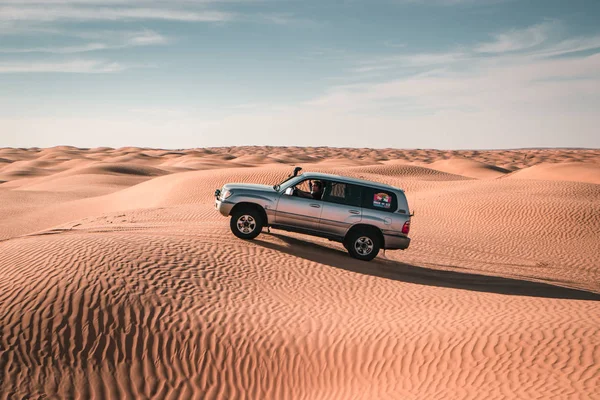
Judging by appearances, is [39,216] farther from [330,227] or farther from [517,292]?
[517,292]

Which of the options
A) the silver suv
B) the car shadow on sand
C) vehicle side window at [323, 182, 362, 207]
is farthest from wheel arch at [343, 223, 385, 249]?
the car shadow on sand

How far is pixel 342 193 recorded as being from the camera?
11383mm

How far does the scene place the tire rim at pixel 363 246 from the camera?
462 inches

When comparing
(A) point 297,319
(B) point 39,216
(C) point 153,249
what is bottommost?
(B) point 39,216

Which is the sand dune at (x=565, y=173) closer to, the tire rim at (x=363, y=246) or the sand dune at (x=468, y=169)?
the sand dune at (x=468, y=169)

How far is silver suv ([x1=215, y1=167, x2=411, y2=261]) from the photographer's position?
37.0 feet

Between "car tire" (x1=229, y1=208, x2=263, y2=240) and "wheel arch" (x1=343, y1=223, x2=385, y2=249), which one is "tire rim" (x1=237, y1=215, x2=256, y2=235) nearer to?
"car tire" (x1=229, y1=208, x2=263, y2=240)

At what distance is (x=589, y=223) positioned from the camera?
64.8 feet

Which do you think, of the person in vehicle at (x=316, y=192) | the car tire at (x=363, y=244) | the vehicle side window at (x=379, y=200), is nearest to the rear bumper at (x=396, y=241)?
the car tire at (x=363, y=244)

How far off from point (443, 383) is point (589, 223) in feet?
57.2

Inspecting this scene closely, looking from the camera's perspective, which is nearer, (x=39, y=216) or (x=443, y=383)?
(x=443, y=383)

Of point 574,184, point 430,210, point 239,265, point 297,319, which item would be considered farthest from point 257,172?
point 297,319

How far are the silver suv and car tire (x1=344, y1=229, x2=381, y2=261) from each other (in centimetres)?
3

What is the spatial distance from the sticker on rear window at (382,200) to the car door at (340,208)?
400mm
